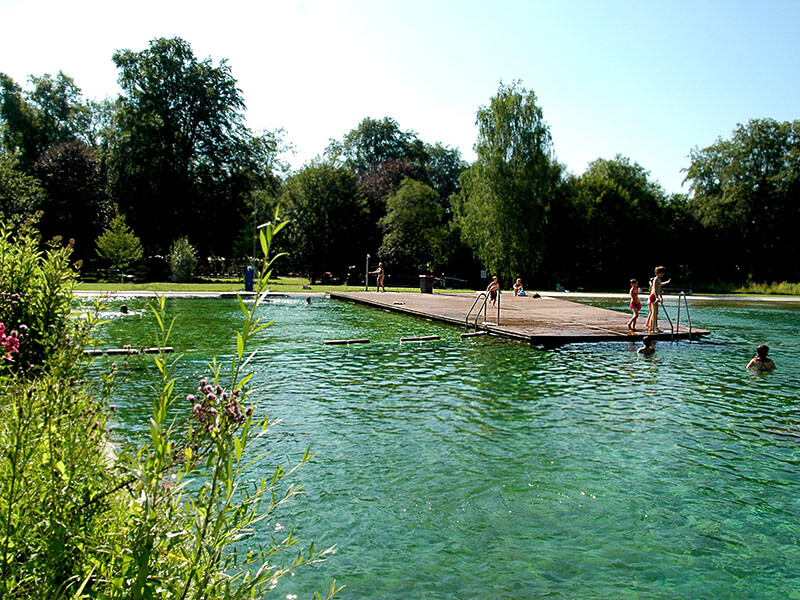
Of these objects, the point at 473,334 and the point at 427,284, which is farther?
the point at 427,284

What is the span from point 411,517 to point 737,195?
183 ft

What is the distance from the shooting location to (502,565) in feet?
15.2

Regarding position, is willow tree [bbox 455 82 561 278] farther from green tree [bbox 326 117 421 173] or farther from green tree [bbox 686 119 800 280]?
green tree [bbox 326 117 421 173]

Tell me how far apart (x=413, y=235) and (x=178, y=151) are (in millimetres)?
18856

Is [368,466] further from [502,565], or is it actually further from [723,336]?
[723,336]

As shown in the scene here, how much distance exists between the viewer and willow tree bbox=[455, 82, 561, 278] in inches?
1841

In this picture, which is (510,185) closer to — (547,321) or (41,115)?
(547,321)

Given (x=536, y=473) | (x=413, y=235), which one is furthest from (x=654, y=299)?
(x=413, y=235)

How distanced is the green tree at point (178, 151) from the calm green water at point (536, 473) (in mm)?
35630

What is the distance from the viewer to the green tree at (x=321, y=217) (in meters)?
49.3

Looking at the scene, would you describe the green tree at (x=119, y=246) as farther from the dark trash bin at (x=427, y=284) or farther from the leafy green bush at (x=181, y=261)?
the dark trash bin at (x=427, y=284)

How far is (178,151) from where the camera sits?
154ft

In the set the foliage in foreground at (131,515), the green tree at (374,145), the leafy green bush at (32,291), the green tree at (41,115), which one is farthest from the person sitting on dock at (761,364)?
the green tree at (374,145)

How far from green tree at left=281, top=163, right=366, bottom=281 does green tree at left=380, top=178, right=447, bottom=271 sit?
3.37m
